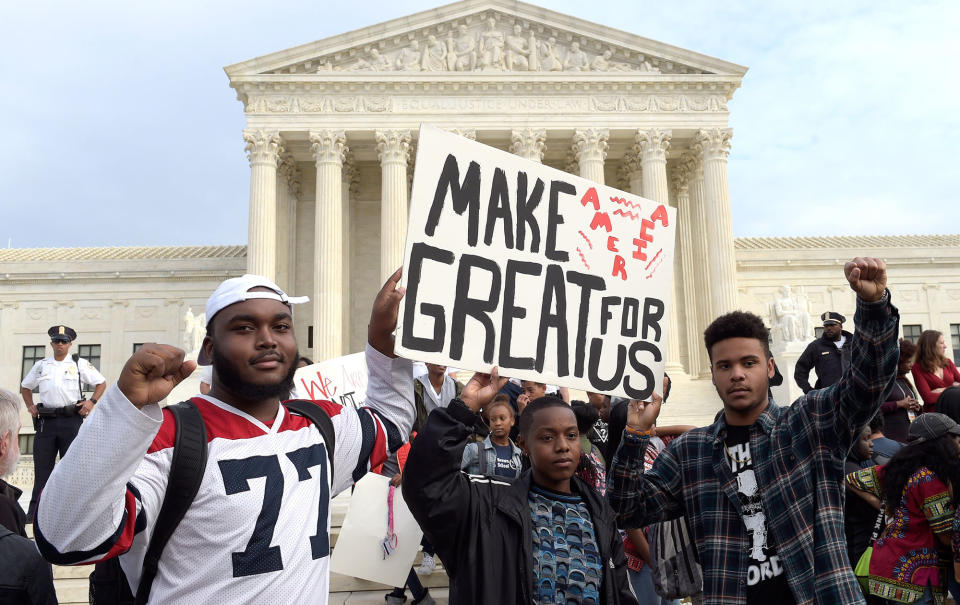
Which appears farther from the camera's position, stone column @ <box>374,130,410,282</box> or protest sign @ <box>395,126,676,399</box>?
stone column @ <box>374,130,410,282</box>

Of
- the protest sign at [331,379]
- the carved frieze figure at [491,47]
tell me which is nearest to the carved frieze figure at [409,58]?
the carved frieze figure at [491,47]

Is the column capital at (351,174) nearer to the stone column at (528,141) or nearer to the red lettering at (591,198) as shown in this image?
the stone column at (528,141)

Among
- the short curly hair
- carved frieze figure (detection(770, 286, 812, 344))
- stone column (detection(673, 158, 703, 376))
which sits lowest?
the short curly hair

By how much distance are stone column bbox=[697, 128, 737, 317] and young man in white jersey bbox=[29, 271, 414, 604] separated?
2878 cm

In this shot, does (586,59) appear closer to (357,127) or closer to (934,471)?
(357,127)

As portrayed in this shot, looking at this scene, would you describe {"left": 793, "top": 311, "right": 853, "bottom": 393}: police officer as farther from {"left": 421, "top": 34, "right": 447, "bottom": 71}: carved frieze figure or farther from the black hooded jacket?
{"left": 421, "top": 34, "right": 447, "bottom": 71}: carved frieze figure

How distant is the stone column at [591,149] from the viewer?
30547 mm

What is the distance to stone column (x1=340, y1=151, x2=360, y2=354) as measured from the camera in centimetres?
3283

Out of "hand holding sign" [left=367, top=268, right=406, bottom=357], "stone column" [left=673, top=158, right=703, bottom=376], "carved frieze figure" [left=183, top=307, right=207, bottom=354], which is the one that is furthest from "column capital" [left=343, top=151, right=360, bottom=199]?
"hand holding sign" [left=367, top=268, right=406, bottom=357]

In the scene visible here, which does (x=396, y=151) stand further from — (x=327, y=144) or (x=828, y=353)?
(x=828, y=353)

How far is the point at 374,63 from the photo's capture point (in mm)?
31734

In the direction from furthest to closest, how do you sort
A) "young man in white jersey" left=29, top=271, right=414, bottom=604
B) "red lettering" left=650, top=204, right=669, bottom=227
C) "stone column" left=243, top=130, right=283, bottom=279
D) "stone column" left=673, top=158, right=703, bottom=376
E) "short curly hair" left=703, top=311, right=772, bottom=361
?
"stone column" left=673, top=158, right=703, bottom=376, "stone column" left=243, top=130, right=283, bottom=279, "red lettering" left=650, top=204, right=669, bottom=227, "short curly hair" left=703, top=311, right=772, bottom=361, "young man in white jersey" left=29, top=271, right=414, bottom=604

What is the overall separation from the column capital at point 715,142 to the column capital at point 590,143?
425cm

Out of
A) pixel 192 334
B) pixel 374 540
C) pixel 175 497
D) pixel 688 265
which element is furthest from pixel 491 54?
pixel 175 497
